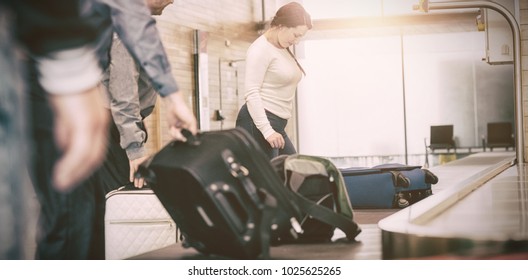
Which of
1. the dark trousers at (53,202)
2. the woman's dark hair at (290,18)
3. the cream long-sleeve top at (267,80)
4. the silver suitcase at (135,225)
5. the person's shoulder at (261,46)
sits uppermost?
the woman's dark hair at (290,18)

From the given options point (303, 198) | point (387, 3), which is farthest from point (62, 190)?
point (387, 3)

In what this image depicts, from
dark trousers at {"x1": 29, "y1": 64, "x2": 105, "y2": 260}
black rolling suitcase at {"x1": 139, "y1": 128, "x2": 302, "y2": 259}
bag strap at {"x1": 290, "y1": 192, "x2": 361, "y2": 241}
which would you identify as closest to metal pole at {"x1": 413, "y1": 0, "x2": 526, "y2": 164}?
bag strap at {"x1": 290, "y1": 192, "x2": 361, "y2": 241}

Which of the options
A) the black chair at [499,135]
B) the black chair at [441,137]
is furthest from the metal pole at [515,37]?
the black chair at [499,135]

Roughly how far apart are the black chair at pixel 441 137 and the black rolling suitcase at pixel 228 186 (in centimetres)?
521

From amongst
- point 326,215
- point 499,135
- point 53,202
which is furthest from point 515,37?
point 499,135

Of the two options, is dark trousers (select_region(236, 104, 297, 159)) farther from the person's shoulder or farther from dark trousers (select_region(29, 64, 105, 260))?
dark trousers (select_region(29, 64, 105, 260))

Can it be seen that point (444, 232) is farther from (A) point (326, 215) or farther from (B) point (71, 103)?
(B) point (71, 103)

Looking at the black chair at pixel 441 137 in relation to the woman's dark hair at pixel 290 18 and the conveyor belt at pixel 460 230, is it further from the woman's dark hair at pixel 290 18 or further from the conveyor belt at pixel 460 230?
the conveyor belt at pixel 460 230

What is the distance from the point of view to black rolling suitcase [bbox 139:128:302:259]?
1.71 metres

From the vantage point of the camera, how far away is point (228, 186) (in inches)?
67.1

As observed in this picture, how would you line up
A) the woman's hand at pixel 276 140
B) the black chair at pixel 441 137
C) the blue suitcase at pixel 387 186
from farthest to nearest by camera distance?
the black chair at pixel 441 137, the blue suitcase at pixel 387 186, the woman's hand at pixel 276 140

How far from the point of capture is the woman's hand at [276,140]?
272cm

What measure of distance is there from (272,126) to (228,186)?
1161 mm

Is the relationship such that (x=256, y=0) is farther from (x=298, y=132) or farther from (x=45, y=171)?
(x=45, y=171)
